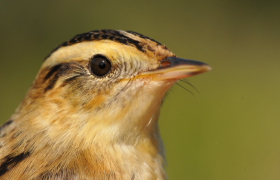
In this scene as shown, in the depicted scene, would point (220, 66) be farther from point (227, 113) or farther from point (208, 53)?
point (227, 113)

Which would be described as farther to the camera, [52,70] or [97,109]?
[52,70]

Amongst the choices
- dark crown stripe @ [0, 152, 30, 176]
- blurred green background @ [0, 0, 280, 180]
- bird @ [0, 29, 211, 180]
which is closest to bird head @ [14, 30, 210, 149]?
bird @ [0, 29, 211, 180]

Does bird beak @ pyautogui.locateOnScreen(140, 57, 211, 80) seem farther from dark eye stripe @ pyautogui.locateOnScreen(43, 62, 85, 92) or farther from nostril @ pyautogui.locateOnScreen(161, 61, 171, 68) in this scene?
dark eye stripe @ pyautogui.locateOnScreen(43, 62, 85, 92)

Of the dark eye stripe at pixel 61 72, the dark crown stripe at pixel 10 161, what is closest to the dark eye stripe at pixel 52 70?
the dark eye stripe at pixel 61 72

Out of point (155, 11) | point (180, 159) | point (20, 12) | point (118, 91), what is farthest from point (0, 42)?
point (118, 91)

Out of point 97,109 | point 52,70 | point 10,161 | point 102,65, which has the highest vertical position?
point 102,65

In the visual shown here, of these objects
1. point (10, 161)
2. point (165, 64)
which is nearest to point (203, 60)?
Answer: point (165, 64)

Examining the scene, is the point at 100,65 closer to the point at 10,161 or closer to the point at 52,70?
the point at 52,70
